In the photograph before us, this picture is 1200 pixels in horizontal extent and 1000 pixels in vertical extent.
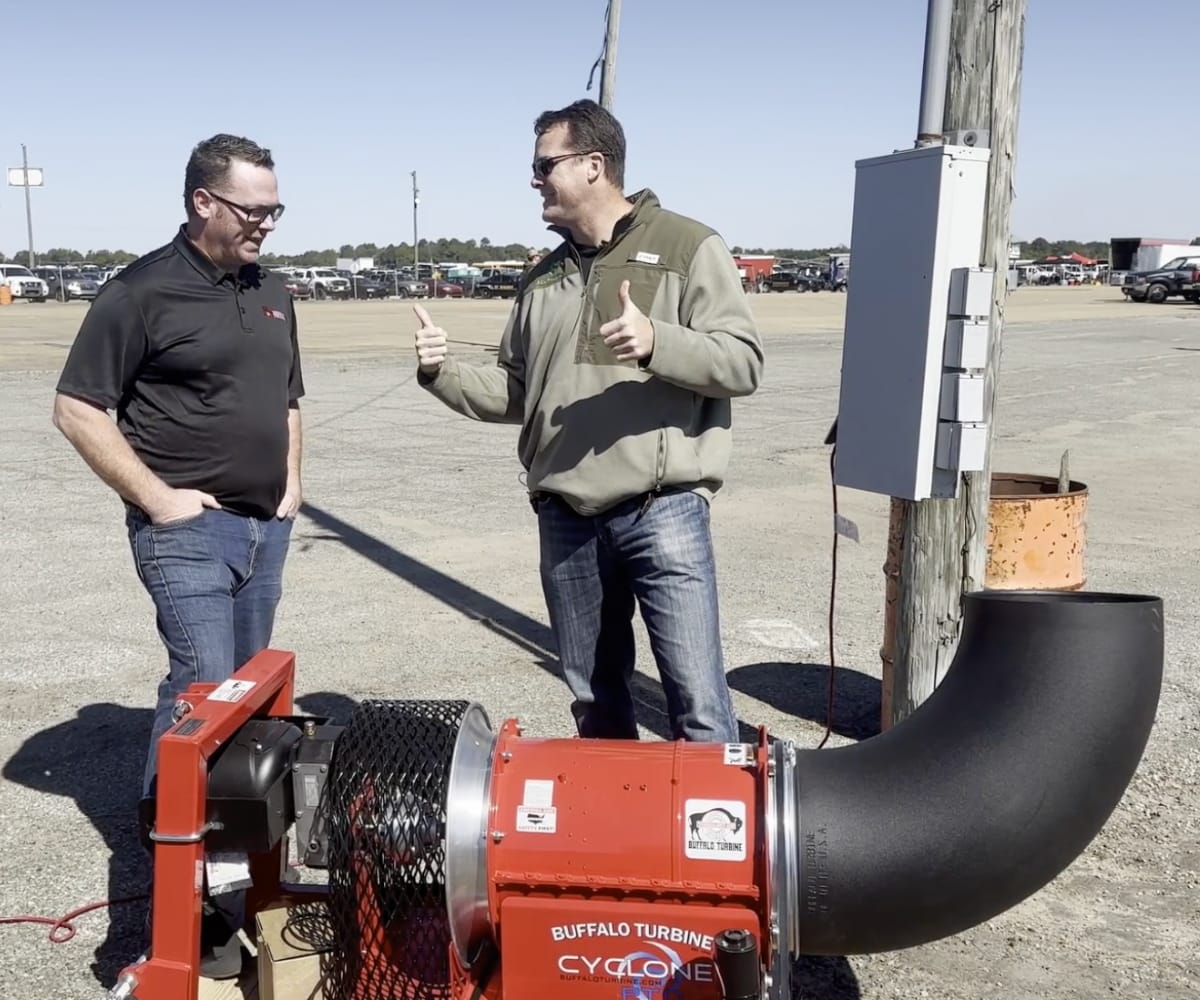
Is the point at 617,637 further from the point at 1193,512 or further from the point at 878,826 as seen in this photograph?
the point at 1193,512

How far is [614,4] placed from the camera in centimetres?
848

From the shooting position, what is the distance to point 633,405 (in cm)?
334

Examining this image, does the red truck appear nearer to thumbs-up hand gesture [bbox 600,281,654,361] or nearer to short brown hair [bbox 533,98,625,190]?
short brown hair [bbox 533,98,625,190]

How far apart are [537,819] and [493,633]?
3827 mm

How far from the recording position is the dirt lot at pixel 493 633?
3434 millimetres

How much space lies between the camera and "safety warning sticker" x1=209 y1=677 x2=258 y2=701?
269 centimetres

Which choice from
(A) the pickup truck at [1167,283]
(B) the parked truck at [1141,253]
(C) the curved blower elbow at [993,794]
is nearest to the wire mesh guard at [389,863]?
(C) the curved blower elbow at [993,794]

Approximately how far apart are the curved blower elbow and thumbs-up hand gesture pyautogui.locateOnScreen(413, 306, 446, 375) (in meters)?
1.61

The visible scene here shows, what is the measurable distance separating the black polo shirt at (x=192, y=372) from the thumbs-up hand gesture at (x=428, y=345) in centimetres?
46

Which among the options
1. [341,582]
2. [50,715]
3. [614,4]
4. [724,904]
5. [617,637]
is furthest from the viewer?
[614,4]

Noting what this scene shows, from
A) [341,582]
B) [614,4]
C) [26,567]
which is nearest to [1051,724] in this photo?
[341,582]

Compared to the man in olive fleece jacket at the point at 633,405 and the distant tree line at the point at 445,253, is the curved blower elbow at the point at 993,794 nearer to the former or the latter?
the man in olive fleece jacket at the point at 633,405

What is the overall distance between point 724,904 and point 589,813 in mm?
305

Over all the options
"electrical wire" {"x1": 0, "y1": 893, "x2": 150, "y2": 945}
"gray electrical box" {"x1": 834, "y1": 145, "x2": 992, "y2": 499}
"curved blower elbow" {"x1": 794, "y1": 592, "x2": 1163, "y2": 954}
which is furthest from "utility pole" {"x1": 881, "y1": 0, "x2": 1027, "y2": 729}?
"electrical wire" {"x1": 0, "y1": 893, "x2": 150, "y2": 945}
